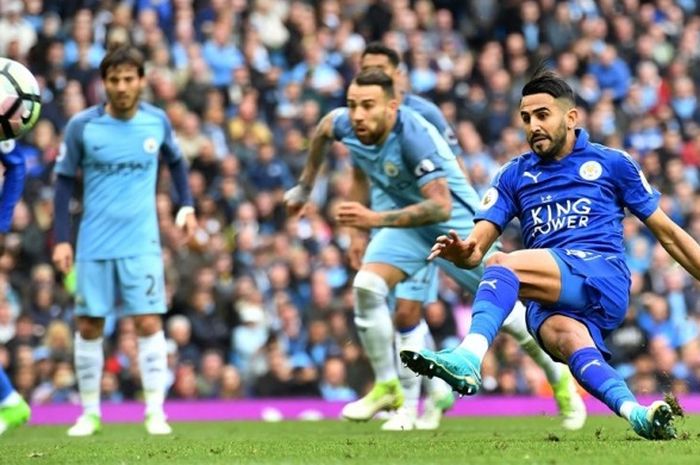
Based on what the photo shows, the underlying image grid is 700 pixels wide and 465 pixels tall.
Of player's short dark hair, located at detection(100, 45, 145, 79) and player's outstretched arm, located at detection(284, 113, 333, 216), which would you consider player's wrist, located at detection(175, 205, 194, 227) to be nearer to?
player's outstretched arm, located at detection(284, 113, 333, 216)

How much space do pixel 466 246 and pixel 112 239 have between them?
455cm

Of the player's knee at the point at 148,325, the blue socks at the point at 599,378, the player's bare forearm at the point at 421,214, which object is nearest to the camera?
the blue socks at the point at 599,378

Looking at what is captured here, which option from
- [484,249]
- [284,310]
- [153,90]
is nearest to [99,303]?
[484,249]

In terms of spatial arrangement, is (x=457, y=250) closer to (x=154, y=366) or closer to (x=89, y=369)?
(x=154, y=366)

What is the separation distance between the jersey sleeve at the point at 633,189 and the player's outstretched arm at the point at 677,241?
51mm

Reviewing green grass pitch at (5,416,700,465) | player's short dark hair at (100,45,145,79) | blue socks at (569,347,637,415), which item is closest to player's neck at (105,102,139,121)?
player's short dark hair at (100,45,145,79)

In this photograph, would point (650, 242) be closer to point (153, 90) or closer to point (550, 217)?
point (153, 90)

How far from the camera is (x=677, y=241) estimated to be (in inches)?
339

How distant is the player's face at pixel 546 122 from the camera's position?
863cm

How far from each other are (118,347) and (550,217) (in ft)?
28.8

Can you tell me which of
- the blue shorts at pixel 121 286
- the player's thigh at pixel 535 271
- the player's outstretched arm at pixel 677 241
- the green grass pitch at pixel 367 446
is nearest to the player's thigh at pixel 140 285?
the blue shorts at pixel 121 286

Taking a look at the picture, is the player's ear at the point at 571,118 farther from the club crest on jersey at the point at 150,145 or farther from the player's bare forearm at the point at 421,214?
the club crest on jersey at the point at 150,145

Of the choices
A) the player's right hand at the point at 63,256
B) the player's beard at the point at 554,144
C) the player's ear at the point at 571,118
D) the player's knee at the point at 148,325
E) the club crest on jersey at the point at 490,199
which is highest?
the player's ear at the point at 571,118

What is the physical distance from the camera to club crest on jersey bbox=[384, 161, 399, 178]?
11.5 metres
